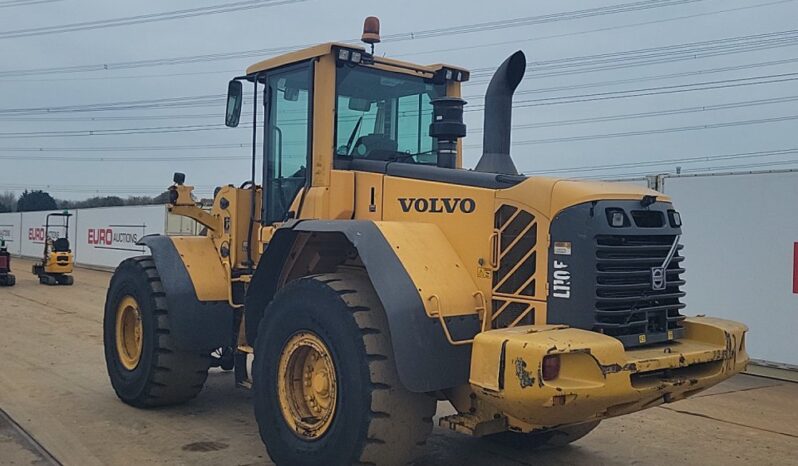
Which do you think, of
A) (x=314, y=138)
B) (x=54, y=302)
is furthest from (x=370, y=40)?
(x=54, y=302)

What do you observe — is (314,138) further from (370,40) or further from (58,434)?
(58,434)

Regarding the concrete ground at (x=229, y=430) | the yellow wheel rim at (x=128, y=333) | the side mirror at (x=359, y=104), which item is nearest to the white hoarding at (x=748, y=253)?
the concrete ground at (x=229, y=430)

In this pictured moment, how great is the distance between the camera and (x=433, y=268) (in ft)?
16.3

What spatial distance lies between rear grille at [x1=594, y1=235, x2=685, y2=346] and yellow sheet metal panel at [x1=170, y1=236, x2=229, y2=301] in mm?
3716

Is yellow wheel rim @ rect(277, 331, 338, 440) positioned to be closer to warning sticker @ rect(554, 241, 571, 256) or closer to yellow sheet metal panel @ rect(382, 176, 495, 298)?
yellow sheet metal panel @ rect(382, 176, 495, 298)

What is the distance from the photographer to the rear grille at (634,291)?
4.61 meters

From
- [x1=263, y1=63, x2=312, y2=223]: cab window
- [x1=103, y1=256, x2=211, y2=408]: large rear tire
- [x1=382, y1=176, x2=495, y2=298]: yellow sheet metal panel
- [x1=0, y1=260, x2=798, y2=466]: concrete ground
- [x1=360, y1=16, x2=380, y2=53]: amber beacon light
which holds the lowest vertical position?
[x1=0, y1=260, x2=798, y2=466]: concrete ground

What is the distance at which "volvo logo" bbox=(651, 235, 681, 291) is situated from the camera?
4859 mm

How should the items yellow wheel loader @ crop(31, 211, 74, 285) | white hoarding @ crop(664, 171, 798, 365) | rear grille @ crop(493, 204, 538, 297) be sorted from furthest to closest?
1. yellow wheel loader @ crop(31, 211, 74, 285)
2. white hoarding @ crop(664, 171, 798, 365)
3. rear grille @ crop(493, 204, 538, 297)

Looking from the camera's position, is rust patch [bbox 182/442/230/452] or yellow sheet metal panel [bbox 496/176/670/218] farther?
rust patch [bbox 182/442/230/452]

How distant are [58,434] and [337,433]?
9.40 feet

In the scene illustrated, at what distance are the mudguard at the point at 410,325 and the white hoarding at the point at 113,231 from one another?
21.8 meters

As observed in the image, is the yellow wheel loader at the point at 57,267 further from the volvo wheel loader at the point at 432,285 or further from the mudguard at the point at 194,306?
the volvo wheel loader at the point at 432,285

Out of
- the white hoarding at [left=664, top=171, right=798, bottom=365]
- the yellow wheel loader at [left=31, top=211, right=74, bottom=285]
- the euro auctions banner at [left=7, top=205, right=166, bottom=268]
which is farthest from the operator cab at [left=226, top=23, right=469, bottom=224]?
the euro auctions banner at [left=7, top=205, right=166, bottom=268]
